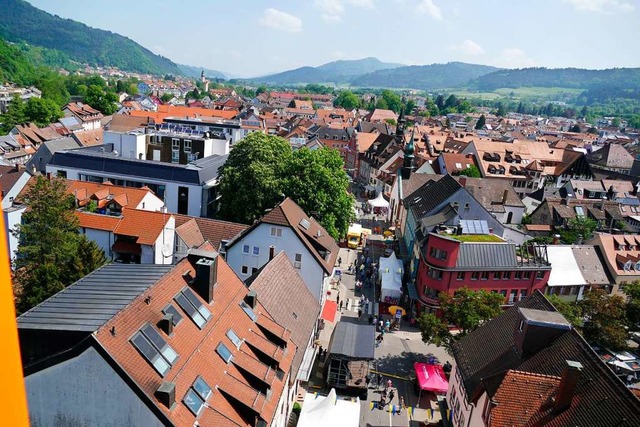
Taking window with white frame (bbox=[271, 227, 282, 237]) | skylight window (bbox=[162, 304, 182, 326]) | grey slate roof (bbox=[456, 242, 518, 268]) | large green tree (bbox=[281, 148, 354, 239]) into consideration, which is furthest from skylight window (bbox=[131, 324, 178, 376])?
large green tree (bbox=[281, 148, 354, 239])

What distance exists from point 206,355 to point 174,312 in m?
2.26

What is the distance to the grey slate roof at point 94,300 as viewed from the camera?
1666 cm

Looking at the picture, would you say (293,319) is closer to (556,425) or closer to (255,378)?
(255,378)

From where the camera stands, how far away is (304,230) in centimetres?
3919

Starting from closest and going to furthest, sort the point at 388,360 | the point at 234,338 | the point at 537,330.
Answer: the point at 234,338, the point at 537,330, the point at 388,360

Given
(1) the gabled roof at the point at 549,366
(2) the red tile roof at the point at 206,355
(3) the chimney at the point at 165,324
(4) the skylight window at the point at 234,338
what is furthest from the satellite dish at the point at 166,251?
(1) the gabled roof at the point at 549,366

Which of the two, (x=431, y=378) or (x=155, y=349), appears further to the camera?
(x=431, y=378)

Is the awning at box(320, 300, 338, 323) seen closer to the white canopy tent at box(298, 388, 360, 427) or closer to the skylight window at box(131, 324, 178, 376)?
the white canopy tent at box(298, 388, 360, 427)

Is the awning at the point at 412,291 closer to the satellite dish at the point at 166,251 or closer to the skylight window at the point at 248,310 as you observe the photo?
the satellite dish at the point at 166,251

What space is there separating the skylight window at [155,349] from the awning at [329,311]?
2303cm

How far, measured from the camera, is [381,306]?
44500 mm

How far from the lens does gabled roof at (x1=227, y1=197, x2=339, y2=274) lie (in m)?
37.0

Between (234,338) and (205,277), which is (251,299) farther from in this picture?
(205,277)

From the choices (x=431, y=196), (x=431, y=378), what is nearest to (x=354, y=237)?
(x=431, y=196)
